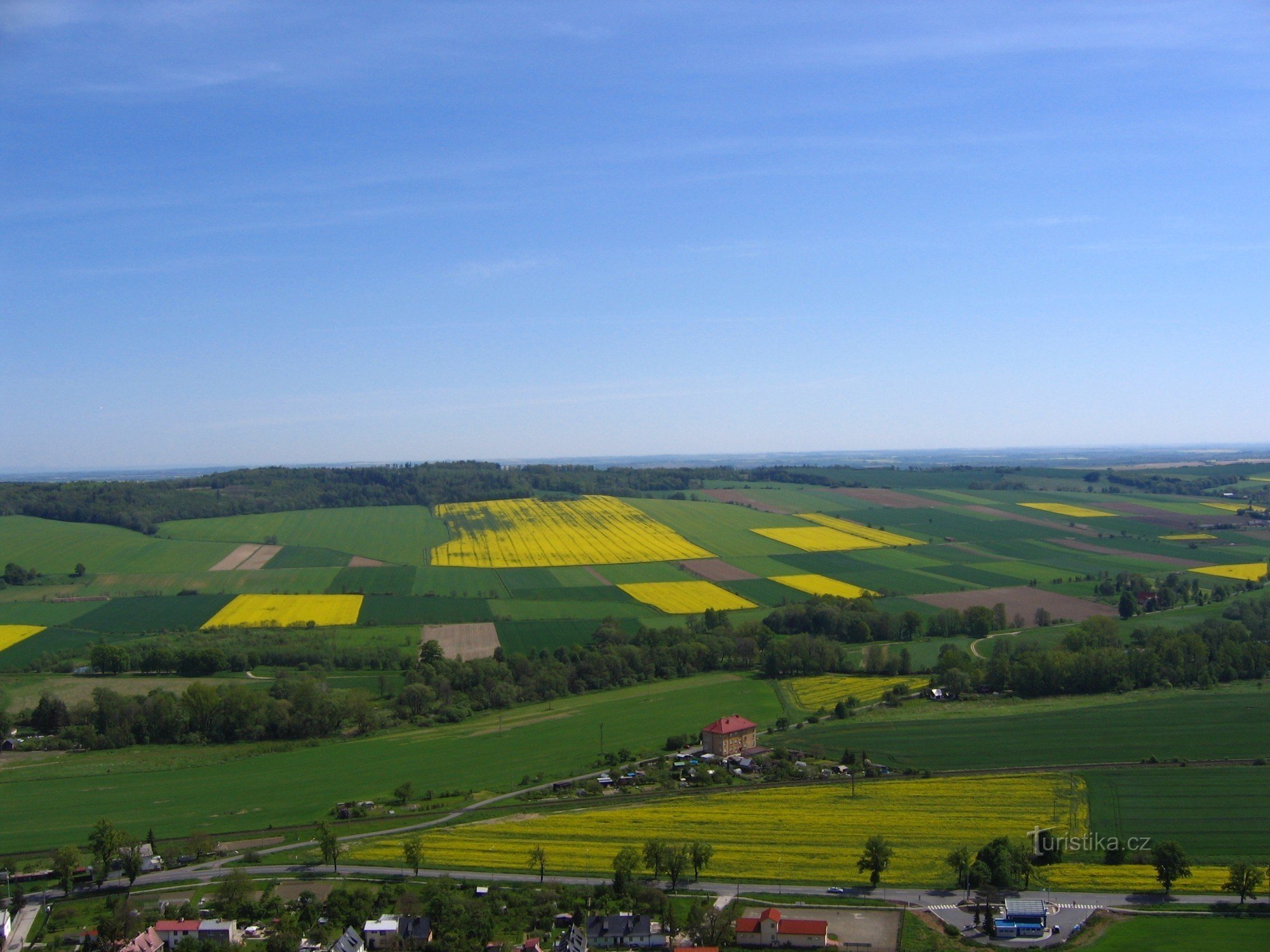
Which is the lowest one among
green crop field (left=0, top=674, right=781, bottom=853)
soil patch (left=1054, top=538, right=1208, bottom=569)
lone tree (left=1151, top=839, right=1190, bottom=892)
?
green crop field (left=0, top=674, right=781, bottom=853)

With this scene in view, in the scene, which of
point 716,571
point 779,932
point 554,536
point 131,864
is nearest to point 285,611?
point 716,571

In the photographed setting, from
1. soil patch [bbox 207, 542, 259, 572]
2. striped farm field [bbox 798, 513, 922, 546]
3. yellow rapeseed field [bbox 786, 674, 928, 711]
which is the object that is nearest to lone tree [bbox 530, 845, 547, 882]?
yellow rapeseed field [bbox 786, 674, 928, 711]

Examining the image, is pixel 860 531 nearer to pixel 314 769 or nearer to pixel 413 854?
pixel 314 769

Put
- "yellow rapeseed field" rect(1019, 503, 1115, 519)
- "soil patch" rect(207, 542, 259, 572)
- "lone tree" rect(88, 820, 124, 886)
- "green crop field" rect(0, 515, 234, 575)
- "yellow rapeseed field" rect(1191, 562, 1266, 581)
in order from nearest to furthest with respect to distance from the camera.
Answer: "lone tree" rect(88, 820, 124, 886), "yellow rapeseed field" rect(1191, 562, 1266, 581), "green crop field" rect(0, 515, 234, 575), "soil patch" rect(207, 542, 259, 572), "yellow rapeseed field" rect(1019, 503, 1115, 519)

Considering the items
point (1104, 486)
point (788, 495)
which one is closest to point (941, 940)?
point (788, 495)

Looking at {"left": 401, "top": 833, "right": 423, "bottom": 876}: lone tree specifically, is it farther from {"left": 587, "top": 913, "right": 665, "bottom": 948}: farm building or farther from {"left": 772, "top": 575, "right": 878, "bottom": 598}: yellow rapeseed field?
{"left": 772, "top": 575, "right": 878, "bottom": 598}: yellow rapeseed field

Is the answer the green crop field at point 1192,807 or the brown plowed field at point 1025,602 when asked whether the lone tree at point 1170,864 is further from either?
the brown plowed field at point 1025,602

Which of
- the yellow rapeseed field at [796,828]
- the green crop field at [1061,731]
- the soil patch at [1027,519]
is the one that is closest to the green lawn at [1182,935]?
the yellow rapeseed field at [796,828]
